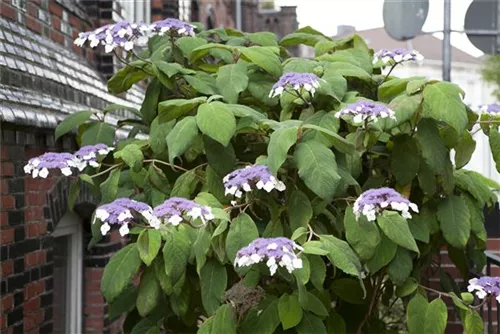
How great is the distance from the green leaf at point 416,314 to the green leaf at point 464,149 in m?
0.73

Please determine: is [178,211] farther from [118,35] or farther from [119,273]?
[118,35]

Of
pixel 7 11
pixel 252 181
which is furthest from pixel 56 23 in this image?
pixel 252 181

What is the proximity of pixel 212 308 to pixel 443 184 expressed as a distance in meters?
1.17

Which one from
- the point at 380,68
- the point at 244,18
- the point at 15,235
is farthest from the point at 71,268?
the point at 244,18

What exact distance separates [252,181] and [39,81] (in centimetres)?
275

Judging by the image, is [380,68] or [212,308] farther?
[380,68]

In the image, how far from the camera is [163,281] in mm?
4105

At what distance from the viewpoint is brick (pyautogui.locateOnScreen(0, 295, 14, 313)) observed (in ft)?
17.2

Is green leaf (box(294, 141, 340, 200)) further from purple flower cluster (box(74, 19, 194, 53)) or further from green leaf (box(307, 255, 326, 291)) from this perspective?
purple flower cluster (box(74, 19, 194, 53))

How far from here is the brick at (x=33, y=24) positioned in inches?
254

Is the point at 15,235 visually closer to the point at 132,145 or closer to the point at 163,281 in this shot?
the point at 132,145

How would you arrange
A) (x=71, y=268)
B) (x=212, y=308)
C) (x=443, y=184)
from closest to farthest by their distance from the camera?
(x=212, y=308)
(x=443, y=184)
(x=71, y=268)

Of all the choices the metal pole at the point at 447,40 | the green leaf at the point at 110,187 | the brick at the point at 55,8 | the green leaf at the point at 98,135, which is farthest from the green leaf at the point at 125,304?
the metal pole at the point at 447,40

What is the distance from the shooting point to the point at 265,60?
4738 mm
